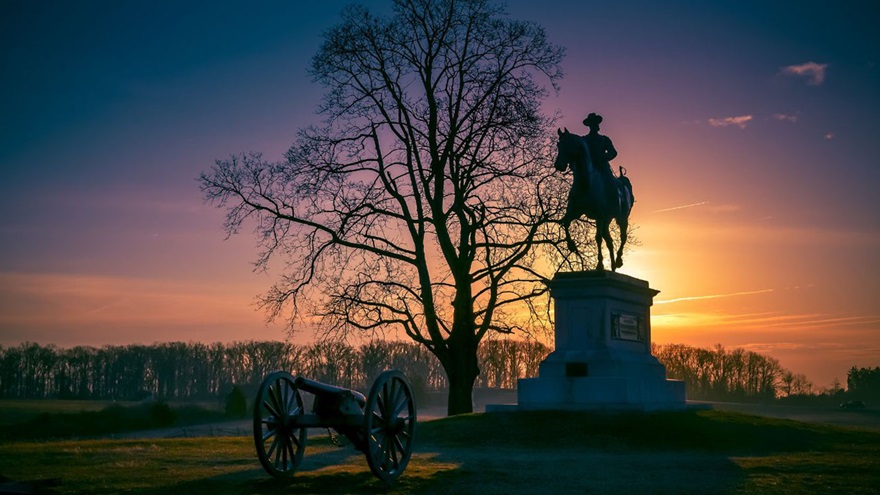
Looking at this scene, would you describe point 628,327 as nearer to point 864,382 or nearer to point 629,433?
point 629,433

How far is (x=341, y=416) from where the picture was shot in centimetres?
1166

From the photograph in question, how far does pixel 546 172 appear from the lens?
27.8 metres

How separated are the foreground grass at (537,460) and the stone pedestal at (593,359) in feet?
2.91

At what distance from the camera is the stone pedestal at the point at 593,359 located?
21.1 metres

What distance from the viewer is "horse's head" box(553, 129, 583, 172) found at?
2202 cm

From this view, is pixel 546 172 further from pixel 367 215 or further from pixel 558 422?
pixel 558 422

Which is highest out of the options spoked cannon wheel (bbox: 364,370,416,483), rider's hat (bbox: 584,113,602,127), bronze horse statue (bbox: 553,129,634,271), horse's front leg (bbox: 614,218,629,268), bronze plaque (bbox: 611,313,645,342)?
rider's hat (bbox: 584,113,602,127)

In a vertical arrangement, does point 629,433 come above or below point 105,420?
above

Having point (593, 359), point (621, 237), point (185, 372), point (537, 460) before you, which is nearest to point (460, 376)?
point (593, 359)

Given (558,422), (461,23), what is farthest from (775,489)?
(461,23)

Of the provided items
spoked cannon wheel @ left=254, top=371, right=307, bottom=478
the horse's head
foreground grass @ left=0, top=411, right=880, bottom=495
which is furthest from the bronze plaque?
spoked cannon wheel @ left=254, top=371, right=307, bottom=478

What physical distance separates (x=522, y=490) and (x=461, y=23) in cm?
1890

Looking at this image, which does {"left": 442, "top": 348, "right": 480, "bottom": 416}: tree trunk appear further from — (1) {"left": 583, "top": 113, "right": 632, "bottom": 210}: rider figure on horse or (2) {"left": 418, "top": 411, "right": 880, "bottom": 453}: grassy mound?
(1) {"left": 583, "top": 113, "right": 632, "bottom": 210}: rider figure on horse

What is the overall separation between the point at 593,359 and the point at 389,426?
10444 mm
